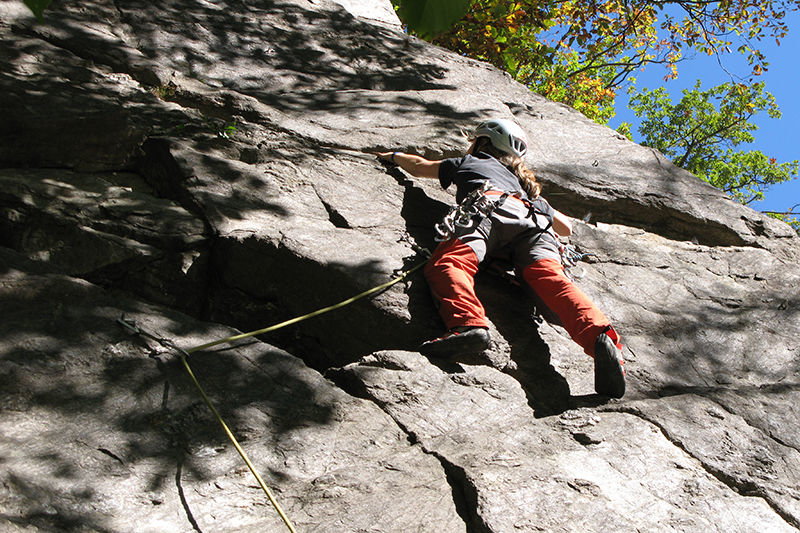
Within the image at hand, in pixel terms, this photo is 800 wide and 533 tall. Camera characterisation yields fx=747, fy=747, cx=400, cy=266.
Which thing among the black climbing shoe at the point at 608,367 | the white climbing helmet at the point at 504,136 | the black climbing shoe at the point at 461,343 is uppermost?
the white climbing helmet at the point at 504,136

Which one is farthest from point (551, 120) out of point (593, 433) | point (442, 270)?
point (593, 433)

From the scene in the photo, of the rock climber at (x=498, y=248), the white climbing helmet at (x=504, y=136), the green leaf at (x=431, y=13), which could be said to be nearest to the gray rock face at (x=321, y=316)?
the rock climber at (x=498, y=248)

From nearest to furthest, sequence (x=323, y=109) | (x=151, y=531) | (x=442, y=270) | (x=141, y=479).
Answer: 1. (x=151, y=531)
2. (x=141, y=479)
3. (x=442, y=270)
4. (x=323, y=109)

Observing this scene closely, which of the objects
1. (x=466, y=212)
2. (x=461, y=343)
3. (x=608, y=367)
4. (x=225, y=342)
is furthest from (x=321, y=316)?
(x=608, y=367)

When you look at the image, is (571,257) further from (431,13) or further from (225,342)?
(431,13)

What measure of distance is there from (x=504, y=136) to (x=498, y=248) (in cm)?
98

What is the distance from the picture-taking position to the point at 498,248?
4.53 meters

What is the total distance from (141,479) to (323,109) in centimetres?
407

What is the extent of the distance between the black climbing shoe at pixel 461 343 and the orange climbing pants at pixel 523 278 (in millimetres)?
74

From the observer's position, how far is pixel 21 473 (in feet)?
8.62

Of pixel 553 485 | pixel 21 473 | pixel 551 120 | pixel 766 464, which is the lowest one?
pixel 21 473

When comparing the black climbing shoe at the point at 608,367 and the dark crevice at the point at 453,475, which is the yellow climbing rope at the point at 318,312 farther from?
the black climbing shoe at the point at 608,367

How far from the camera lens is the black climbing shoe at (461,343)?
376 cm

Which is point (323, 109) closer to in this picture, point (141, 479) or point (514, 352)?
point (514, 352)
